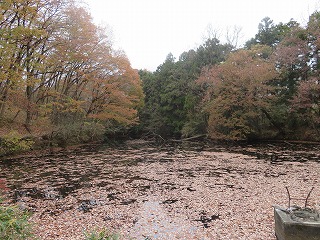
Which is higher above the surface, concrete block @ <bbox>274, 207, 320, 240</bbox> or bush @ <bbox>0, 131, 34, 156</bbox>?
bush @ <bbox>0, 131, 34, 156</bbox>

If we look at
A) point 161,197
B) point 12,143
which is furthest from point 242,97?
point 12,143

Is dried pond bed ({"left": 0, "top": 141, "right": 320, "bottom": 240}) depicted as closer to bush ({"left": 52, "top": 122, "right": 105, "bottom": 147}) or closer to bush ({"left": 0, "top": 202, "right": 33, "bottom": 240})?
bush ({"left": 0, "top": 202, "right": 33, "bottom": 240})

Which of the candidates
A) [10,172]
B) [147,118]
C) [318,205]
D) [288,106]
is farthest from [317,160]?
[147,118]

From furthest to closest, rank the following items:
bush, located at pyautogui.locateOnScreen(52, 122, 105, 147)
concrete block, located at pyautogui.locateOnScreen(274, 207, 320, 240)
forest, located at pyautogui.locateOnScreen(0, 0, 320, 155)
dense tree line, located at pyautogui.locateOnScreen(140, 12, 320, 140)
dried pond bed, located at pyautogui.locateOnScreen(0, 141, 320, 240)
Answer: dense tree line, located at pyautogui.locateOnScreen(140, 12, 320, 140), bush, located at pyautogui.locateOnScreen(52, 122, 105, 147), forest, located at pyautogui.locateOnScreen(0, 0, 320, 155), dried pond bed, located at pyautogui.locateOnScreen(0, 141, 320, 240), concrete block, located at pyautogui.locateOnScreen(274, 207, 320, 240)

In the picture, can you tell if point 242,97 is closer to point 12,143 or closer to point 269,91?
point 269,91

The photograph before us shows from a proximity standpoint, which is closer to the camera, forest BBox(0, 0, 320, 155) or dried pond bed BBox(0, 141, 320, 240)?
dried pond bed BBox(0, 141, 320, 240)

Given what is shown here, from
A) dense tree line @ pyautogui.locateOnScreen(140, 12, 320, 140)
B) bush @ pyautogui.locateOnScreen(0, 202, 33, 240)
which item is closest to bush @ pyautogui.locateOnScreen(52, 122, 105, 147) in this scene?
dense tree line @ pyautogui.locateOnScreen(140, 12, 320, 140)

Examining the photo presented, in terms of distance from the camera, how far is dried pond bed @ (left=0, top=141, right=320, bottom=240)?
236 inches

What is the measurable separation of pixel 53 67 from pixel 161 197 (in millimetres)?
17839

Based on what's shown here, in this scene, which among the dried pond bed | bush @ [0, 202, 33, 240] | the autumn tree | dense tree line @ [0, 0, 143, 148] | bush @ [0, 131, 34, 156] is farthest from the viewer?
the autumn tree

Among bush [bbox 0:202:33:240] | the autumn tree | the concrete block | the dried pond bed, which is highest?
the autumn tree

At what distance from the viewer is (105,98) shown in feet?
93.9

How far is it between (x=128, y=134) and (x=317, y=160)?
119 ft

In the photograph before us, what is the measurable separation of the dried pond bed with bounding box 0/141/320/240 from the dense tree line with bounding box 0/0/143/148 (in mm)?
6327
